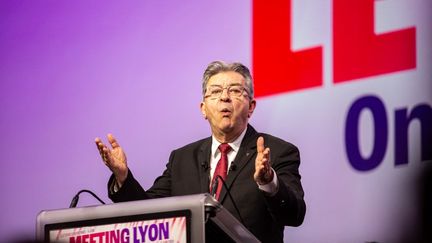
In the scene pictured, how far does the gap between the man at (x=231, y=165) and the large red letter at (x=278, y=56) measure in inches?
25.2

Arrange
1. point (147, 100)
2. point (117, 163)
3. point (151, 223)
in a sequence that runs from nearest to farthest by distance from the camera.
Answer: point (151, 223) < point (117, 163) < point (147, 100)

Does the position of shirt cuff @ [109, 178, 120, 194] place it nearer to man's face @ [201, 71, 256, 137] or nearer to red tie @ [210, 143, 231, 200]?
red tie @ [210, 143, 231, 200]

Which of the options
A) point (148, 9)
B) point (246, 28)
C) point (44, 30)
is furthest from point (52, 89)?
point (246, 28)

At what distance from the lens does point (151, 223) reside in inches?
76.3

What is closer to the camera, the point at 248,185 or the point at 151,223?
the point at 151,223

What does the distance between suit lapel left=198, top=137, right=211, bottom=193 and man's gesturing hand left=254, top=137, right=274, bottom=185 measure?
18.3 inches

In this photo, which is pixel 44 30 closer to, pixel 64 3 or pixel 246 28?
pixel 64 3

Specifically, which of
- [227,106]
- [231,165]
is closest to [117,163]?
[231,165]

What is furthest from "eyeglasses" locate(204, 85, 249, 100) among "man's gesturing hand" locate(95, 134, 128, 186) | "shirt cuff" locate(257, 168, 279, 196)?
"shirt cuff" locate(257, 168, 279, 196)

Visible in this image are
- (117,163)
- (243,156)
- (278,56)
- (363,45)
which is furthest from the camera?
(278,56)

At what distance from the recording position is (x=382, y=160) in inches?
127

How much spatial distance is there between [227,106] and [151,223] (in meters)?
0.94

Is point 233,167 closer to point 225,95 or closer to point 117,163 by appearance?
point 225,95

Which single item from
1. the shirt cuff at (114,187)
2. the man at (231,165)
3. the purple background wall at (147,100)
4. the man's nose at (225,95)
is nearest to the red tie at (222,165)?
the man at (231,165)
